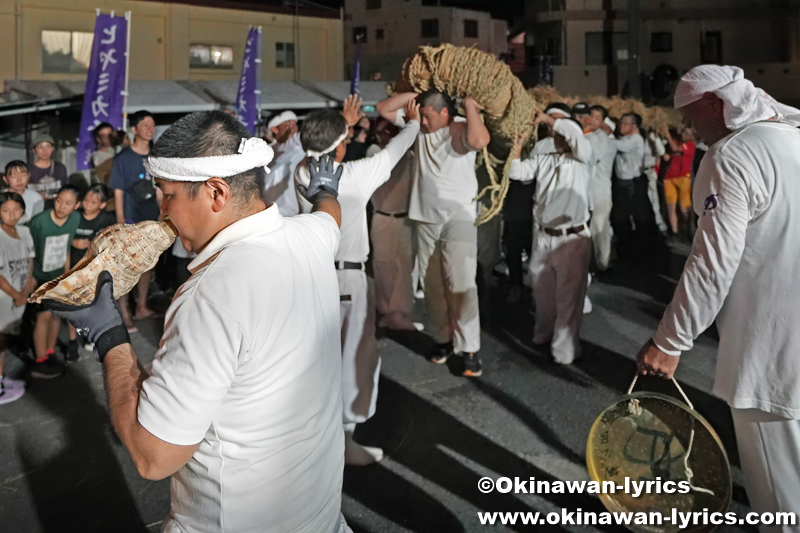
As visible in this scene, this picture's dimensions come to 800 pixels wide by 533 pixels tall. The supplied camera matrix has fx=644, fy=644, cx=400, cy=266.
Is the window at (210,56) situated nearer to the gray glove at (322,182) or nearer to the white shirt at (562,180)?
the white shirt at (562,180)

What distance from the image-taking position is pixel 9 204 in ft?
15.7

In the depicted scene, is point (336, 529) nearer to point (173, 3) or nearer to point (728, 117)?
point (728, 117)

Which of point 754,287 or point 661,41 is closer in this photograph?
point 754,287

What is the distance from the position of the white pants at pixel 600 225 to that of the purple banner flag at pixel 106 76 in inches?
245

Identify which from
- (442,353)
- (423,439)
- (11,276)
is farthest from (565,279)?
(11,276)

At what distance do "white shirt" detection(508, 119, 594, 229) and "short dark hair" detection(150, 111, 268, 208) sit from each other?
387 cm

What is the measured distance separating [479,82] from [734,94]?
2.00m

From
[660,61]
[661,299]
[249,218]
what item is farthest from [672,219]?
[249,218]

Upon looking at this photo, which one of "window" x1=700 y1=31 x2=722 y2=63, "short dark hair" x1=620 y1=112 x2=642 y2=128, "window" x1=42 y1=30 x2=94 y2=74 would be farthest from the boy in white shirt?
"window" x1=42 y1=30 x2=94 y2=74

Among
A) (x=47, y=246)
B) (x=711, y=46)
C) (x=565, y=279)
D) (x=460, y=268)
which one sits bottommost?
(x=565, y=279)

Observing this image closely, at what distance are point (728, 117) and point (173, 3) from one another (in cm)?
2060

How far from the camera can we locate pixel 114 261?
5.57ft

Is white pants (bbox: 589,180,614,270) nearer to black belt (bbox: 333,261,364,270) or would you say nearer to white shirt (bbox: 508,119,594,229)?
white shirt (bbox: 508,119,594,229)

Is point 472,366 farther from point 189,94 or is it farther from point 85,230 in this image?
point 189,94
